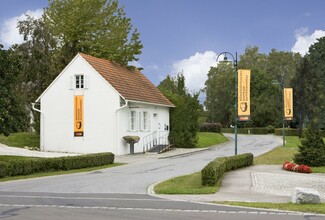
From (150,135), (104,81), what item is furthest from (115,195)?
(150,135)

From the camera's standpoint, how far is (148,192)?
17406 mm

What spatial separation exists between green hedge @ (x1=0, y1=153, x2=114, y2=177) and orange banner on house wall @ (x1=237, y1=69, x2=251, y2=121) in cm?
840

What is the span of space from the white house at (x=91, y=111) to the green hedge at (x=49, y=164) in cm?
686

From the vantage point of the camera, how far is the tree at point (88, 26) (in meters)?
53.5

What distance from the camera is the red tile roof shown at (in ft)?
123

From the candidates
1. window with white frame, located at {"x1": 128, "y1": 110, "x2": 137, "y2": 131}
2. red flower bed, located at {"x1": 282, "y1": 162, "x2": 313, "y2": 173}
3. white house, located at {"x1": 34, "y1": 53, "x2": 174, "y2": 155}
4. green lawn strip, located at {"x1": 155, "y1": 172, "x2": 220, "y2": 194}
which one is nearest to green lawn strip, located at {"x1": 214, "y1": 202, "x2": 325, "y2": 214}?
green lawn strip, located at {"x1": 155, "y1": 172, "x2": 220, "y2": 194}

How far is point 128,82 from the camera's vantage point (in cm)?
4072

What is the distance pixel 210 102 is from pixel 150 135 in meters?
66.1

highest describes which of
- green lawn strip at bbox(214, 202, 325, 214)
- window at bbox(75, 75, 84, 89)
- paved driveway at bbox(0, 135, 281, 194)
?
window at bbox(75, 75, 84, 89)

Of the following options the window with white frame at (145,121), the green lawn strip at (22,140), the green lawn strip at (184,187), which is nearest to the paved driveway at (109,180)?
the green lawn strip at (184,187)

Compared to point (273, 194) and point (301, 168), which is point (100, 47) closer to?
point (301, 168)

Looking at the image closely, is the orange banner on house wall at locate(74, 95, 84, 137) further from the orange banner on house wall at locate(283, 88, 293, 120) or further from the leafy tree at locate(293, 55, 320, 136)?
the leafy tree at locate(293, 55, 320, 136)

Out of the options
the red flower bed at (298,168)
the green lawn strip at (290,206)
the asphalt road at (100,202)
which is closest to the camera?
the asphalt road at (100,202)

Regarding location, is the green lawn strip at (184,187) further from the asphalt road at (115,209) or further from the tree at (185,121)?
the tree at (185,121)
